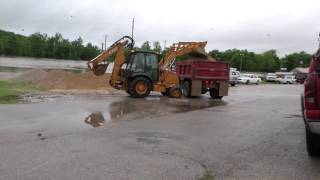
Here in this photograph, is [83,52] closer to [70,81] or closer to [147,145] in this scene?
[70,81]

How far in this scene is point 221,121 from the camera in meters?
15.4

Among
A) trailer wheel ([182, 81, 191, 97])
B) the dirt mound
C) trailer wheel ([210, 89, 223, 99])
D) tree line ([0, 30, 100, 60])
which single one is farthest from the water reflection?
tree line ([0, 30, 100, 60])

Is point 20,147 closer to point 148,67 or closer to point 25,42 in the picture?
point 148,67

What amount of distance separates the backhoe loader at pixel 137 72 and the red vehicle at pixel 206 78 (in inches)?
38.3

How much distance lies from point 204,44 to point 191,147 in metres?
19.2

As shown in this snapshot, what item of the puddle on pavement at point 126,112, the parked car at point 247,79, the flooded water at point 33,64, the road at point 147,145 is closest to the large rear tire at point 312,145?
the road at point 147,145

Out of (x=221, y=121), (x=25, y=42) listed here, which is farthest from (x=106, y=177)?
(x=25, y=42)

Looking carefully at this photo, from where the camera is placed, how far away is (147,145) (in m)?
10.4

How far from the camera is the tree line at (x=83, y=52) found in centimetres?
7244

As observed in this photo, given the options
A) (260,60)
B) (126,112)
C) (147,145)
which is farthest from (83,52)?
(260,60)

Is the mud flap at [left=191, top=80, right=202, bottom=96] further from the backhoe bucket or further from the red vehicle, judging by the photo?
the backhoe bucket

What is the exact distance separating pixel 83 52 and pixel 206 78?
58533 mm

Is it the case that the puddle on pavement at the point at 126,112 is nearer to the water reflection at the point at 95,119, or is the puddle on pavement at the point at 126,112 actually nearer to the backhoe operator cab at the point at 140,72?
the water reflection at the point at 95,119

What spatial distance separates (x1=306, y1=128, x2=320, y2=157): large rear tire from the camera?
9.22 m
